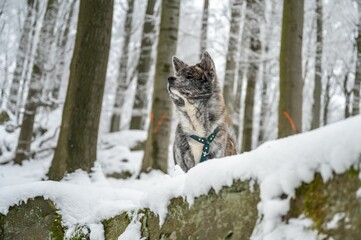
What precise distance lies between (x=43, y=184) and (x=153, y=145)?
16.1 feet

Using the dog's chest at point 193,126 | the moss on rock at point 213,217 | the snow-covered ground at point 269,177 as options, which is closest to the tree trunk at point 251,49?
the dog's chest at point 193,126

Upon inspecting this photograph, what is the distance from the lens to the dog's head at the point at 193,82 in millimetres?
4961

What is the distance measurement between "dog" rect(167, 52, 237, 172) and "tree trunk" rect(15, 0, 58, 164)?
30.8 ft

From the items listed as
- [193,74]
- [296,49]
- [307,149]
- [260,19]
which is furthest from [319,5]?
[307,149]

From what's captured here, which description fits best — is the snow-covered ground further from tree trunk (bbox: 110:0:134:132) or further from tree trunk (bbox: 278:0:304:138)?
tree trunk (bbox: 110:0:134:132)

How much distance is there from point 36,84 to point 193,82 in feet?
32.6

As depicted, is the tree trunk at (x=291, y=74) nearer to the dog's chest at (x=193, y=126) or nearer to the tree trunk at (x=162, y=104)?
the tree trunk at (x=162, y=104)

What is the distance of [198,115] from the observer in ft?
16.3

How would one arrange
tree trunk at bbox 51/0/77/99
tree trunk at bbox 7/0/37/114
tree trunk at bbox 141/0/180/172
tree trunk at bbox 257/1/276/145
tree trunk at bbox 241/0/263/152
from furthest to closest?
tree trunk at bbox 51/0/77/99 → tree trunk at bbox 257/1/276/145 → tree trunk at bbox 7/0/37/114 → tree trunk at bbox 241/0/263/152 → tree trunk at bbox 141/0/180/172

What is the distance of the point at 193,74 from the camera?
5070 millimetres

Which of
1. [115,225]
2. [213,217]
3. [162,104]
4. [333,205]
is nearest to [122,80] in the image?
[162,104]

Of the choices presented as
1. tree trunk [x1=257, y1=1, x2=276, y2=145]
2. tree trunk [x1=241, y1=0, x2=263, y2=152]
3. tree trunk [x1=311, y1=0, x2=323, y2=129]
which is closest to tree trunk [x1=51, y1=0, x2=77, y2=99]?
tree trunk [x1=241, y1=0, x2=263, y2=152]

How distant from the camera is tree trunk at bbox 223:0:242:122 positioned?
13.2 meters

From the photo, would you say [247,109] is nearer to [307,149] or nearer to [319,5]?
[319,5]
